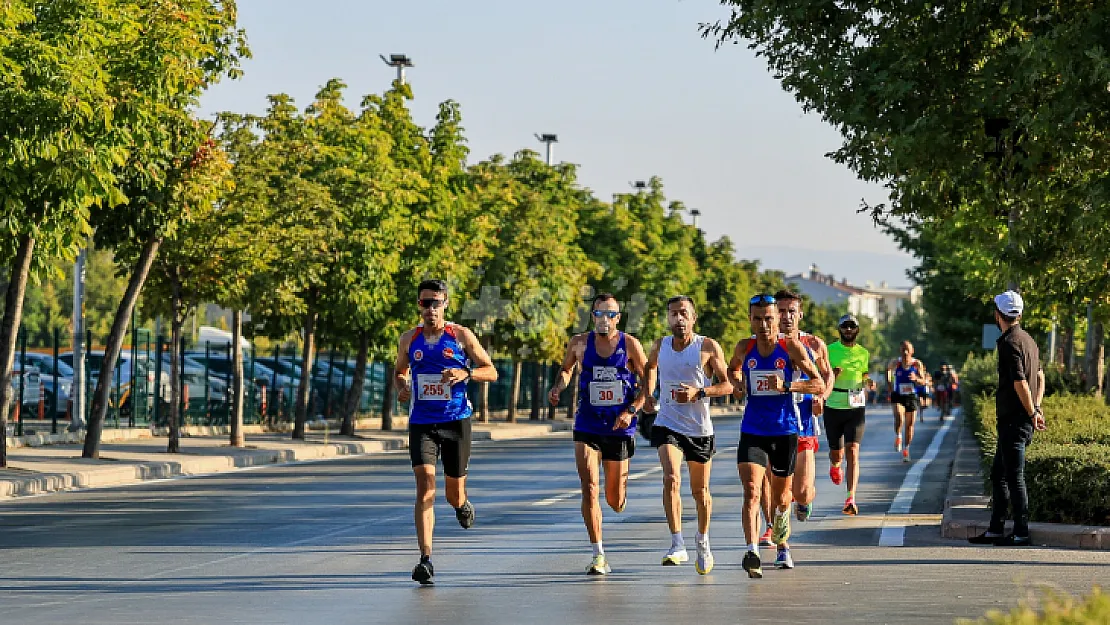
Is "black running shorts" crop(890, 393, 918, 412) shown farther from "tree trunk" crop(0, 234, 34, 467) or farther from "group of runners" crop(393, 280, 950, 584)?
"group of runners" crop(393, 280, 950, 584)

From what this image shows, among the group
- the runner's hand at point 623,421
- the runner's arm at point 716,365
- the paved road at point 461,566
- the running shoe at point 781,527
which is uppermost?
the runner's arm at point 716,365

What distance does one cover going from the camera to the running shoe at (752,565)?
A: 12.3m

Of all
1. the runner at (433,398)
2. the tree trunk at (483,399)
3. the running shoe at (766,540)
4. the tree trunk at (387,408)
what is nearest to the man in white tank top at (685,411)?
the runner at (433,398)

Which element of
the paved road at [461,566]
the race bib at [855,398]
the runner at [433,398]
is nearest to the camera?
the paved road at [461,566]

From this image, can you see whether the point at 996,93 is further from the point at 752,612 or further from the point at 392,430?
the point at 392,430

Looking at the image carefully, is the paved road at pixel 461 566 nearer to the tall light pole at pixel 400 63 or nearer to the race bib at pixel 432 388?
the race bib at pixel 432 388

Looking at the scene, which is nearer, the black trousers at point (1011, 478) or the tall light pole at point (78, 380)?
the black trousers at point (1011, 478)

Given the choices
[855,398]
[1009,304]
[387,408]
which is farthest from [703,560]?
[387,408]

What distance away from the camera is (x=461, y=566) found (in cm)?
1315

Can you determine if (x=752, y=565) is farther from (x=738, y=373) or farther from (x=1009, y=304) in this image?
(x=1009, y=304)

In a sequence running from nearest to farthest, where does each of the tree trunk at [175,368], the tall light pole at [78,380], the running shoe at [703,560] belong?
1. the running shoe at [703,560]
2. the tree trunk at [175,368]
3. the tall light pole at [78,380]

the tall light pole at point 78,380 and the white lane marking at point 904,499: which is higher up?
the tall light pole at point 78,380

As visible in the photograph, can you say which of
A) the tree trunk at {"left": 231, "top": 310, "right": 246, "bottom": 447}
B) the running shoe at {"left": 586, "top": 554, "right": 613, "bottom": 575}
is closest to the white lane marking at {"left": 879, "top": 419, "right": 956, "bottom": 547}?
the running shoe at {"left": 586, "top": 554, "right": 613, "bottom": 575}

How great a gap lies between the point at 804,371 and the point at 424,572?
2978 mm
